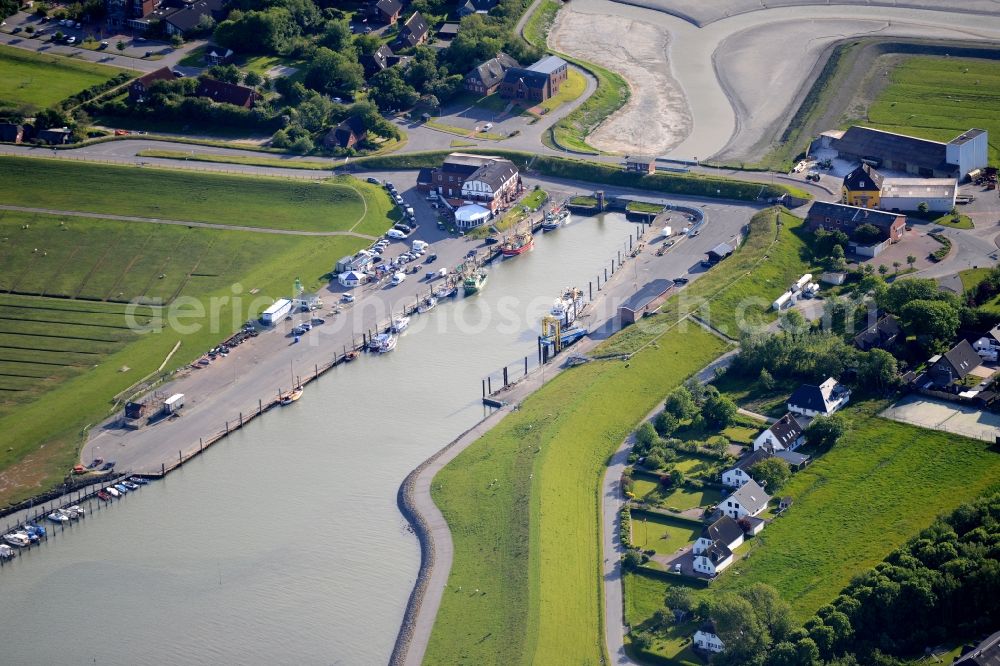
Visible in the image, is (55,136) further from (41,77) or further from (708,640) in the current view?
(708,640)

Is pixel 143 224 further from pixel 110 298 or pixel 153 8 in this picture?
pixel 153 8

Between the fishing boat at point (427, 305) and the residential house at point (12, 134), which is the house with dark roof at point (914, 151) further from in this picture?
the residential house at point (12, 134)

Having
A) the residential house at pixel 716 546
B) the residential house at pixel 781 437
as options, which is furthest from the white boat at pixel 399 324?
the residential house at pixel 716 546

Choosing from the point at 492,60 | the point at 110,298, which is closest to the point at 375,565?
the point at 110,298

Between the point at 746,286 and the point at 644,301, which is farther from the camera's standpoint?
the point at 746,286

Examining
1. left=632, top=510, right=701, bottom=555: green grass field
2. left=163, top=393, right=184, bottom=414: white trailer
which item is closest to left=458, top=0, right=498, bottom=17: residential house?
left=163, top=393, right=184, bottom=414: white trailer

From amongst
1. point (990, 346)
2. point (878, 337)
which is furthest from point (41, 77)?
point (990, 346)
